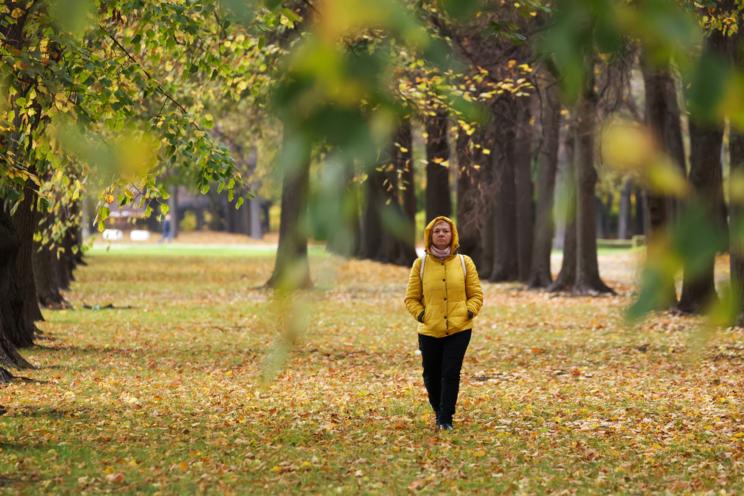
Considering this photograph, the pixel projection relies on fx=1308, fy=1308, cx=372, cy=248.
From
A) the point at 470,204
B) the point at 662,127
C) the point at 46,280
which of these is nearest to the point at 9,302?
the point at 46,280

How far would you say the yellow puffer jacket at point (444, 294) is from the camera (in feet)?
34.1

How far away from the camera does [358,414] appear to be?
11859 mm

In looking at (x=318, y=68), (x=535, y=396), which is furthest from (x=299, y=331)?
(x=535, y=396)

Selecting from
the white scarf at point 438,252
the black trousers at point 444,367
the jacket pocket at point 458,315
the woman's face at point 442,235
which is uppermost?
the woman's face at point 442,235

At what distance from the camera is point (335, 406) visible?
1237 cm

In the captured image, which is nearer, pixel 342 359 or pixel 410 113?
pixel 410 113

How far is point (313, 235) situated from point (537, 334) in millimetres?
20085

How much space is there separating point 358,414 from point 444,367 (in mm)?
1555

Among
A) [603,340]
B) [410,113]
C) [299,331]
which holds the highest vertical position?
[410,113]

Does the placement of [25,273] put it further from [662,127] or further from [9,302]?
[662,127]

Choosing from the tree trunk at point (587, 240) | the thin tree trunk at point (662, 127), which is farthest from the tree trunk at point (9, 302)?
the tree trunk at point (587, 240)

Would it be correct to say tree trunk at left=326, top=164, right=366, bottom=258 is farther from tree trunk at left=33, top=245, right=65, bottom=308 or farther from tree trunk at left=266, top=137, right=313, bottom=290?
tree trunk at left=33, top=245, right=65, bottom=308

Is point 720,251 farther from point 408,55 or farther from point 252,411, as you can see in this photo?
point 252,411

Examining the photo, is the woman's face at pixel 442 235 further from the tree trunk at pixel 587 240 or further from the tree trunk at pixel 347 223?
the tree trunk at pixel 587 240
